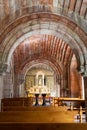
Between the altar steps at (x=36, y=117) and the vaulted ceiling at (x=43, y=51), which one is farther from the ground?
the vaulted ceiling at (x=43, y=51)

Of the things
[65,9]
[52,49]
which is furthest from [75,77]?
[65,9]

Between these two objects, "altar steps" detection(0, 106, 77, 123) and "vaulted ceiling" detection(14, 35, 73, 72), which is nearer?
"altar steps" detection(0, 106, 77, 123)

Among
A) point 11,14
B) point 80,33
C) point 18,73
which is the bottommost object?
point 18,73

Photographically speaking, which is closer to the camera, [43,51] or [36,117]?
[36,117]

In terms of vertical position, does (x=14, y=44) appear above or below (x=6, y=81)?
above

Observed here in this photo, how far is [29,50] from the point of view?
53.8 feet

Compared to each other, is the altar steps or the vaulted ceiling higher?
the vaulted ceiling

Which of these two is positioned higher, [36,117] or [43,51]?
[43,51]

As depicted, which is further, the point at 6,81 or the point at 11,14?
the point at 6,81

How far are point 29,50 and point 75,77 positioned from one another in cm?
358

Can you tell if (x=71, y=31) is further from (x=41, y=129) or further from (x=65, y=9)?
(x=41, y=129)

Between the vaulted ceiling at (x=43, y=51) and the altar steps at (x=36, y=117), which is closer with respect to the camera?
the altar steps at (x=36, y=117)

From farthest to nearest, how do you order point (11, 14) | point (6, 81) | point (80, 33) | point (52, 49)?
point (52, 49) → point (6, 81) → point (80, 33) → point (11, 14)

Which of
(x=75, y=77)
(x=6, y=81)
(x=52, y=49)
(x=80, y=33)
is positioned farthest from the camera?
(x=52, y=49)
